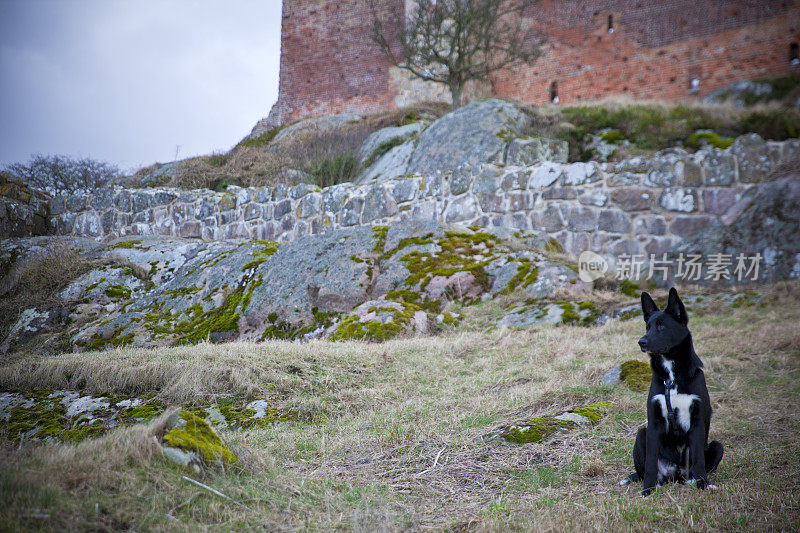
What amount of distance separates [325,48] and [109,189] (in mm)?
17267

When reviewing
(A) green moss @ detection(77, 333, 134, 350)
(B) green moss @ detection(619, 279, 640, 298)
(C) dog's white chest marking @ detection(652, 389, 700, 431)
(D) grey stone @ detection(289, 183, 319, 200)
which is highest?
(D) grey stone @ detection(289, 183, 319, 200)

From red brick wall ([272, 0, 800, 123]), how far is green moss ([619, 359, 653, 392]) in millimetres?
20938

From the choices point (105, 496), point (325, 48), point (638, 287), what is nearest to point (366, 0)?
point (325, 48)

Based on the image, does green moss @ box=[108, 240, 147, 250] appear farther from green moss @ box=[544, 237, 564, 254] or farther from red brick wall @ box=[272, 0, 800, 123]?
red brick wall @ box=[272, 0, 800, 123]

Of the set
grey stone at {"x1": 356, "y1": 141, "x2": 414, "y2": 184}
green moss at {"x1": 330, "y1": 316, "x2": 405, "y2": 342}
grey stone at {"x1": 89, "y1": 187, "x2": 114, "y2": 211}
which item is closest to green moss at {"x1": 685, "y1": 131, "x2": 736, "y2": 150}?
grey stone at {"x1": 356, "y1": 141, "x2": 414, "y2": 184}

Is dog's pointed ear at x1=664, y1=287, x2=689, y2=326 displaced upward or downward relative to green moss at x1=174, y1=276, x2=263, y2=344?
upward

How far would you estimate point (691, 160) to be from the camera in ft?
29.6

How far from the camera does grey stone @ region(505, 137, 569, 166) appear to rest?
10.9 metres

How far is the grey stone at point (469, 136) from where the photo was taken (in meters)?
11.4

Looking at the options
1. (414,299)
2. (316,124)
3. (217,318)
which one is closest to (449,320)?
(414,299)

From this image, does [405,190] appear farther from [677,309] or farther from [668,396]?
[668,396]

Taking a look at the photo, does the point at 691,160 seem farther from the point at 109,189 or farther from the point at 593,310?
the point at 109,189

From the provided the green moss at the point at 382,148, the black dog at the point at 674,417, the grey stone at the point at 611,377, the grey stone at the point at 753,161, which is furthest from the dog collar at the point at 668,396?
the green moss at the point at 382,148

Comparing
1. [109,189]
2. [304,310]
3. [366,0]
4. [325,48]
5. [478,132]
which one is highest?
[366,0]
